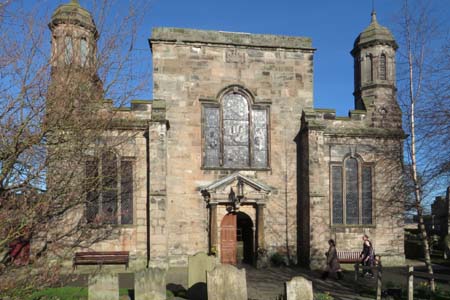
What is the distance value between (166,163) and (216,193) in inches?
95.5

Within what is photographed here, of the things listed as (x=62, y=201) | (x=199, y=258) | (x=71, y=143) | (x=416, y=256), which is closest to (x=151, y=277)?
(x=199, y=258)

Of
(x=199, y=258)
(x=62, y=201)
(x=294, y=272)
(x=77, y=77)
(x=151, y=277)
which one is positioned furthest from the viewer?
(x=294, y=272)

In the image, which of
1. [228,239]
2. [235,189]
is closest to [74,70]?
[235,189]

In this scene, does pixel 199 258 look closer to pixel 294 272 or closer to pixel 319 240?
pixel 294 272

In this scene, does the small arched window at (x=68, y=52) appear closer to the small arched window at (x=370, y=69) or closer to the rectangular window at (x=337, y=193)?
the rectangular window at (x=337, y=193)

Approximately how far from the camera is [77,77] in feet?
20.1

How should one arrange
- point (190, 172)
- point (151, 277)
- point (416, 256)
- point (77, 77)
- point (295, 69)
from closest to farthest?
point (77, 77), point (151, 277), point (190, 172), point (295, 69), point (416, 256)

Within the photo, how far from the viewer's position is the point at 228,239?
1800cm

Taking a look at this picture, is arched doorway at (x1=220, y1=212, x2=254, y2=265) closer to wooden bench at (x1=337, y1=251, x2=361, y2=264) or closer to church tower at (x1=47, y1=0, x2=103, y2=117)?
wooden bench at (x1=337, y1=251, x2=361, y2=264)

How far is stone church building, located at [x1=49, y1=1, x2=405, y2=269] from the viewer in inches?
675

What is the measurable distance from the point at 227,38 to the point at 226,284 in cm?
1181

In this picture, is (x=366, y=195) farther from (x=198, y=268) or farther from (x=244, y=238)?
(x=198, y=268)

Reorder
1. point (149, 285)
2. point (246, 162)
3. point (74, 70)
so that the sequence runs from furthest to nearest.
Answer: point (246, 162), point (149, 285), point (74, 70)

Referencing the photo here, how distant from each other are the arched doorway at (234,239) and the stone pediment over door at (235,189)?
0.98 m
